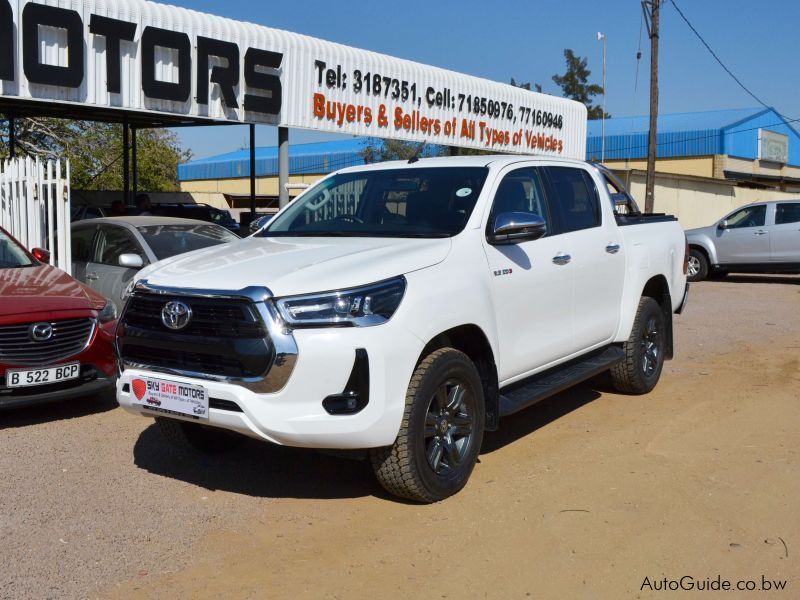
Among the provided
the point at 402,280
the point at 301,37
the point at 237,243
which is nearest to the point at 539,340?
the point at 402,280

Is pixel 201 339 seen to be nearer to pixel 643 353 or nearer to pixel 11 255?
pixel 643 353

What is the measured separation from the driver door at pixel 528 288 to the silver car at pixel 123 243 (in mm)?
4408

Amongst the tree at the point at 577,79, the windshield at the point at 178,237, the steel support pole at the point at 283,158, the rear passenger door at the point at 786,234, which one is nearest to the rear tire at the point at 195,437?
the windshield at the point at 178,237

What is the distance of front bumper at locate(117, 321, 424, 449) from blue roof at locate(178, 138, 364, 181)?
127 ft

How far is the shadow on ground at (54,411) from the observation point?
6660 mm

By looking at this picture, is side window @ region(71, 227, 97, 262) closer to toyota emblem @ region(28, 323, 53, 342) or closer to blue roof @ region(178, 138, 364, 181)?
toyota emblem @ region(28, 323, 53, 342)

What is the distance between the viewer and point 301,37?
587 inches

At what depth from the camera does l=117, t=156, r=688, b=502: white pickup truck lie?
4215 mm

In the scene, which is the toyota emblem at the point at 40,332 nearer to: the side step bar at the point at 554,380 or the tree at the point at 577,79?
the side step bar at the point at 554,380

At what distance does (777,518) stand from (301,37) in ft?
40.6

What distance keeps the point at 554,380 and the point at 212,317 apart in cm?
250

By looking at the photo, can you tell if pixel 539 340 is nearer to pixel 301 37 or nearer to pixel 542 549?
pixel 542 549

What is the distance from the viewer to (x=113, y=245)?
9391mm

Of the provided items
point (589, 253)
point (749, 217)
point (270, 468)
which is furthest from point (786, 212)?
point (270, 468)
